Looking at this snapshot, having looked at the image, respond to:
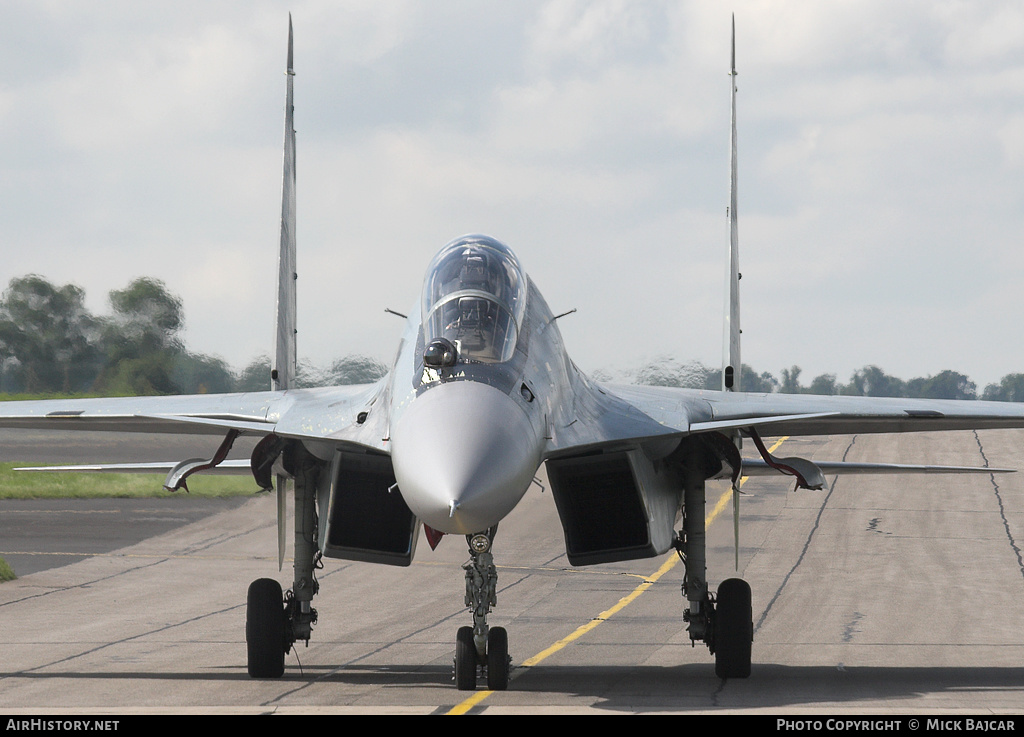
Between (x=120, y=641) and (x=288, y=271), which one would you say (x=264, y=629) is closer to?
(x=120, y=641)

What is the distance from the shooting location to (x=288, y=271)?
16.0 metres

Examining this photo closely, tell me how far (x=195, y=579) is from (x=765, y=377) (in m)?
19.4

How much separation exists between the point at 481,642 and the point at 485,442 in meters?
2.55

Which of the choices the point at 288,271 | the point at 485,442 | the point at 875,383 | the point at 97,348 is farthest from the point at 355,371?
the point at 875,383

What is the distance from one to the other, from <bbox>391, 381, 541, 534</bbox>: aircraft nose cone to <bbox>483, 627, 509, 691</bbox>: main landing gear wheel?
209 centimetres

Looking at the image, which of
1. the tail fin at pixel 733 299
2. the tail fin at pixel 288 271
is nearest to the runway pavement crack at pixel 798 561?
the tail fin at pixel 733 299

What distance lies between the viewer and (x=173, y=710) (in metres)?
9.41

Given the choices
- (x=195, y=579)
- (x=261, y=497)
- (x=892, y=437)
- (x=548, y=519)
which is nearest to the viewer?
(x=195, y=579)

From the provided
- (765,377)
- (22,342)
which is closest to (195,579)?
(22,342)

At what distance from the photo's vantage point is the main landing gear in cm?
985

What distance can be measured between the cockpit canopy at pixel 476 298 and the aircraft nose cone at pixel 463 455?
54 centimetres

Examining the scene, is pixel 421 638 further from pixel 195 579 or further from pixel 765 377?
pixel 765 377

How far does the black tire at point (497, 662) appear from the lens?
33.5ft

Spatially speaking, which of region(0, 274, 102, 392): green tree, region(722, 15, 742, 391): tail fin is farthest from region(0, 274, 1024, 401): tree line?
region(722, 15, 742, 391): tail fin
